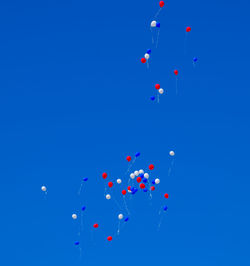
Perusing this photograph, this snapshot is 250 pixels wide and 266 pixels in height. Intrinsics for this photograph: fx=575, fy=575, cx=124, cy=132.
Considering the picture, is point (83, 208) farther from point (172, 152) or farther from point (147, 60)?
point (147, 60)

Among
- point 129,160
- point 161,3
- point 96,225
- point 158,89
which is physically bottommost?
point 96,225

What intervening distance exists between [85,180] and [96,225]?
0.75 m

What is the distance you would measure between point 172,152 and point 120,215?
1.24 m

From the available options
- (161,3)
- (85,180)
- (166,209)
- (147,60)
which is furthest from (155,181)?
(161,3)

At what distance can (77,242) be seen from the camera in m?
8.94

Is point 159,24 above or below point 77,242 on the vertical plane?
above

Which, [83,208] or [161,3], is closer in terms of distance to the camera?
[161,3]

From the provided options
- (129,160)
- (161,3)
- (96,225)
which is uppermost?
(161,3)

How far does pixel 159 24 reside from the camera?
8.07m

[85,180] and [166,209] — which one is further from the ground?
[85,180]

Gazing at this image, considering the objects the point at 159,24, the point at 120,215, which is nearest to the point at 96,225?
the point at 120,215

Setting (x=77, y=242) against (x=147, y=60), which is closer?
(x=147, y=60)

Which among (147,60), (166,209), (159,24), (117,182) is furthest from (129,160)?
(159,24)

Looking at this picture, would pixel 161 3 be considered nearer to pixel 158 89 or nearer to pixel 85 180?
pixel 158 89
